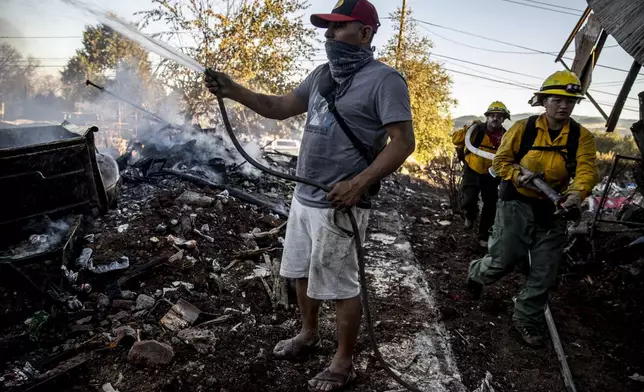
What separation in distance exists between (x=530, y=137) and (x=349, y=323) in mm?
2322

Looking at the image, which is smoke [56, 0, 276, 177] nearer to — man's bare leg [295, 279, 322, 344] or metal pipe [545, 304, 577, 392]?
man's bare leg [295, 279, 322, 344]

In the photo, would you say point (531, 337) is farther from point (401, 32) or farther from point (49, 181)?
point (401, 32)

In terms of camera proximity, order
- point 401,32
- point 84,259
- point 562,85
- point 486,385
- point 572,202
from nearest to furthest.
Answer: point 486,385 → point 572,202 → point 562,85 → point 84,259 → point 401,32

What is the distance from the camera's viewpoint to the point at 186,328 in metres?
3.21

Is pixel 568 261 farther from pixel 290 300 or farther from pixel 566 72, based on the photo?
pixel 290 300

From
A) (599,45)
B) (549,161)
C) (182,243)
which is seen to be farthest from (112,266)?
(599,45)

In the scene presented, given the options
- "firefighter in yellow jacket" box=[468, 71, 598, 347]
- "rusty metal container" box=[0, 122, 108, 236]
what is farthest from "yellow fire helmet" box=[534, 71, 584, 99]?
"rusty metal container" box=[0, 122, 108, 236]

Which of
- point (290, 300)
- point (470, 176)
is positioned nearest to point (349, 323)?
point (290, 300)

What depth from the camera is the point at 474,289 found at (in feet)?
14.2

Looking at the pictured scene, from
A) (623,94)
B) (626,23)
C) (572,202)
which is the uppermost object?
(626,23)

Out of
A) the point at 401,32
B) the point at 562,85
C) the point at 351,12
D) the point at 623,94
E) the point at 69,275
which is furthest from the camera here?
the point at 401,32

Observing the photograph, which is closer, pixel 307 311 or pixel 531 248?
pixel 307 311

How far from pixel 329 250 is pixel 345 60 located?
115 centimetres

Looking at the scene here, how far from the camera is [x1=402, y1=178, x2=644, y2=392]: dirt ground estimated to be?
3.13 meters
